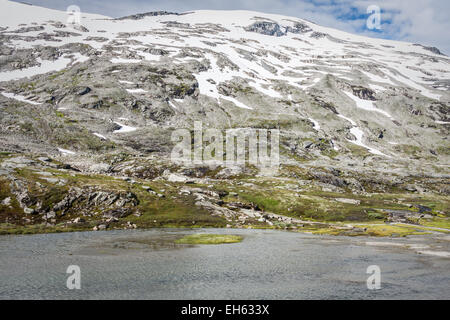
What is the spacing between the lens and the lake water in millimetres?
43938

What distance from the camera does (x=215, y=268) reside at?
187ft

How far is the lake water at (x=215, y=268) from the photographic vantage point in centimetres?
4394

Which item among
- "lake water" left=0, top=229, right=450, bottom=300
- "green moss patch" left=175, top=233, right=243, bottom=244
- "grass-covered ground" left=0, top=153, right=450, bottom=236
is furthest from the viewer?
"grass-covered ground" left=0, top=153, right=450, bottom=236

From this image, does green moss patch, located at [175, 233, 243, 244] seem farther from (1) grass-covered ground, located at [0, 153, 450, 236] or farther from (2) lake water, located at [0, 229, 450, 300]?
(1) grass-covered ground, located at [0, 153, 450, 236]

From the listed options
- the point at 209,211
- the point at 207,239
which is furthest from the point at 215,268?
the point at 209,211

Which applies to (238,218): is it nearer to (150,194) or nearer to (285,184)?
(150,194)

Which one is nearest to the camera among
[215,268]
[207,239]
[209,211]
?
[215,268]

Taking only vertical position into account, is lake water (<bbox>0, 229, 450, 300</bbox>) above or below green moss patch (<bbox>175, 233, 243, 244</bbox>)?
above

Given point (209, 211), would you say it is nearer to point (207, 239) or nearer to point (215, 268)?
point (207, 239)

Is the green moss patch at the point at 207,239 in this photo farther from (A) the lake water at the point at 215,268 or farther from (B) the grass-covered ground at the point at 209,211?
(B) the grass-covered ground at the point at 209,211

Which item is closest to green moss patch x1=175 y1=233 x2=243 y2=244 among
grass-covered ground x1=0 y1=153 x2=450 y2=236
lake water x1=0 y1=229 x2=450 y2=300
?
lake water x1=0 y1=229 x2=450 y2=300

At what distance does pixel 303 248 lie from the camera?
78875mm
